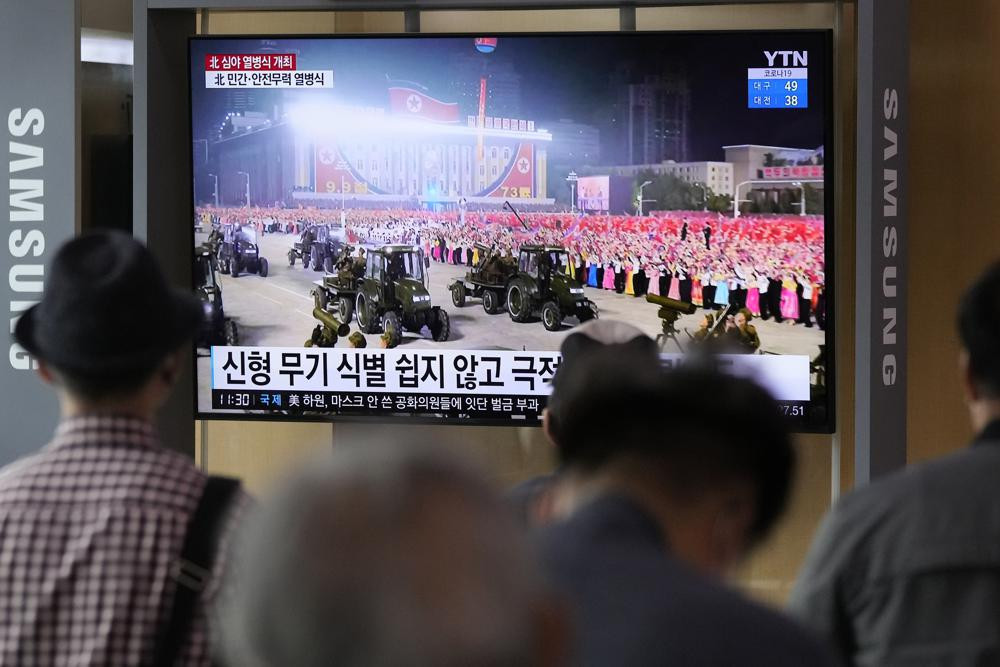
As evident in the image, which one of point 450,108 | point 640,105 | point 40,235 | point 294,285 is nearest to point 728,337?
point 640,105

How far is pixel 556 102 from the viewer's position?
421 centimetres

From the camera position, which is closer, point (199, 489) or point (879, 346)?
point (199, 489)

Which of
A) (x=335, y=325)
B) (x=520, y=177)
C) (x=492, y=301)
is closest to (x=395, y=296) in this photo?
(x=335, y=325)

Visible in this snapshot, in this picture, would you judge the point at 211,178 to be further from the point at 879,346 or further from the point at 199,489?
the point at 199,489

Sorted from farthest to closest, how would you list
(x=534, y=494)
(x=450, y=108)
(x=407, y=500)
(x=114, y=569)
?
(x=450, y=108), (x=534, y=494), (x=114, y=569), (x=407, y=500)

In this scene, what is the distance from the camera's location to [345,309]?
437 centimetres

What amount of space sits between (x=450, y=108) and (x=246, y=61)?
724 mm

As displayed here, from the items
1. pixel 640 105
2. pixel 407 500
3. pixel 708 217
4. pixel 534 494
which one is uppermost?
pixel 640 105

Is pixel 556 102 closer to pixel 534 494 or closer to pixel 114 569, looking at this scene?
pixel 534 494

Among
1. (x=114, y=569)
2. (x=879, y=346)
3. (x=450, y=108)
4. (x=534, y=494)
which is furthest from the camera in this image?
(x=450, y=108)

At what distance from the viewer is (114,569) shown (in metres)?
1.56

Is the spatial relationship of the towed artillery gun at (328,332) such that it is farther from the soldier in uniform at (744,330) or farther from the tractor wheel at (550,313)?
the soldier in uniform at (744,330)

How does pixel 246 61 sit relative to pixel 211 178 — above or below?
above

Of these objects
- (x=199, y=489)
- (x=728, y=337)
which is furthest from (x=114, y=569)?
(x=728, y=337)
